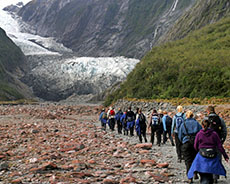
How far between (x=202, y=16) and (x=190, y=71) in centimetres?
2846

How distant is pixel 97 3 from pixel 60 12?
21.4 meters

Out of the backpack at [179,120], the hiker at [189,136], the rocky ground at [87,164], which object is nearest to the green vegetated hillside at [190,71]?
the rocky ground at [87,164]

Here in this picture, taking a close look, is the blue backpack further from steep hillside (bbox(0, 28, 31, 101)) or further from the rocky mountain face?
the rocky mountain face

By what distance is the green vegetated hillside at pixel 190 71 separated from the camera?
2727 cm

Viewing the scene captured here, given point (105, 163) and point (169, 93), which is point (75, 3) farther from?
point (105, 163)

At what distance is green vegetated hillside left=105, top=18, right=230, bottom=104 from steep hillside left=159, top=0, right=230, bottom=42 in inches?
246

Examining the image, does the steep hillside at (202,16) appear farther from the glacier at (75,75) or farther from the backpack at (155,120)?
the backpack at (155,120)

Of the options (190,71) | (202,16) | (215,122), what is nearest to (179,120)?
(215,122)

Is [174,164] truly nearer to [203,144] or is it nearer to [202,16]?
[203,144]

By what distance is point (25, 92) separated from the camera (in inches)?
2943

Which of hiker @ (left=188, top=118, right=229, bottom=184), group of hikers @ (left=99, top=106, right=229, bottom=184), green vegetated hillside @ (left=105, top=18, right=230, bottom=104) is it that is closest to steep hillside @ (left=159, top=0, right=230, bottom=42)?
green vegetated hillside @ (left=105, top=18, right=230, bottom=104)

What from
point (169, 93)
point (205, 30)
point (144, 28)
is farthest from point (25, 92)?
point (144, 28)

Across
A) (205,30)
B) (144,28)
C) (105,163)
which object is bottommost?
(105,163)

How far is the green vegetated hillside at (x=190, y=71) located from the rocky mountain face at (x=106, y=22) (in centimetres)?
6542
